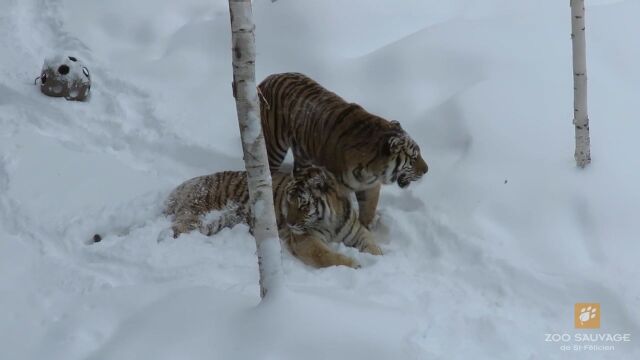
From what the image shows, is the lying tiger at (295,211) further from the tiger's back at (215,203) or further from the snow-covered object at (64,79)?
the snow-covered object at (64,79)

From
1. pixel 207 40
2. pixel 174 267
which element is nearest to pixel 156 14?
pixel 207 40

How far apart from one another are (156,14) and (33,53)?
1.55 m

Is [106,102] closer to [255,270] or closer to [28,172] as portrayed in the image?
[28,172]

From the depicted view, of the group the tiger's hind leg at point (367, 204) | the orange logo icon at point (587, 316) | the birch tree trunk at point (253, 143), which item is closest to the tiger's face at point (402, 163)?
the tiger's hind leg at point (367, 204)

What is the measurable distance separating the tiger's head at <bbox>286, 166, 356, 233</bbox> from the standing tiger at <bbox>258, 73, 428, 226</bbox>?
Result: 189mm

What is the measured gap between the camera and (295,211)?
4594mm

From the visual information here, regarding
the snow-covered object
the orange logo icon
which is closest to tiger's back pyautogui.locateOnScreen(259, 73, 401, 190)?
the orange logo icon

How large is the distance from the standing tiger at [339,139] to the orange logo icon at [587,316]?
1424 millimetres

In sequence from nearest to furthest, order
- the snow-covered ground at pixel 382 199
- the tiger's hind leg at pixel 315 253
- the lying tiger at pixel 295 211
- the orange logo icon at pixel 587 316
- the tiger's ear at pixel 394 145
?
the snow-covered ground at pixel 382 199, the orange logo icon at pixel 587 316, the tiger's hind leg at pixel 315 253, the lying tiger at pixel 295 211, the tiger's ear at pixel 394 145

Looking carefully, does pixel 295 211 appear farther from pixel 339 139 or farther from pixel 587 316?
pixel 587 316

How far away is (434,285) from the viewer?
4.09 meters

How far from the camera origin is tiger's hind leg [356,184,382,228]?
498 cm

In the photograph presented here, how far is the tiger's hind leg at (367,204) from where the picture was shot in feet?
16.3

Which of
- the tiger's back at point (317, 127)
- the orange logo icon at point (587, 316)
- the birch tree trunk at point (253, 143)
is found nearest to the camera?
the birch tree trunk at point (253, 143)
